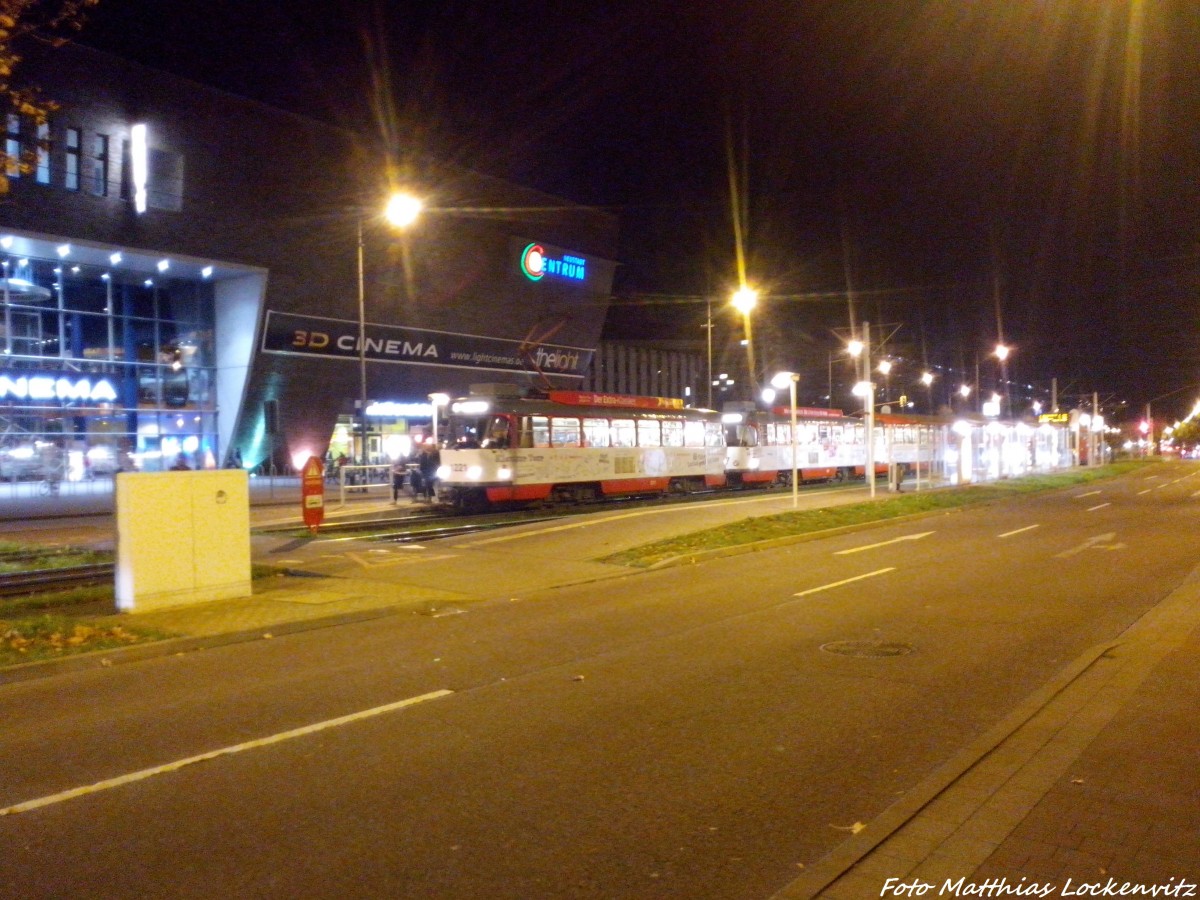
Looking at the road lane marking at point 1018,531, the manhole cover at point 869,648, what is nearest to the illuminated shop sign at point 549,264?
the road lane marking at point 1018,531

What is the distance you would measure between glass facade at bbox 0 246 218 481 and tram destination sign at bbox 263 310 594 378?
4.00 metres

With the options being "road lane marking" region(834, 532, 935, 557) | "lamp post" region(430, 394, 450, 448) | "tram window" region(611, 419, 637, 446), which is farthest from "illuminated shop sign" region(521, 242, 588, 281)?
"road lane marking" region(834, 532, 935, 557)

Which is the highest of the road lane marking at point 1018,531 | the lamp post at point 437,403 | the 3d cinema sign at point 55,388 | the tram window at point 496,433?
Answer: the 3d cinema sign at point 55,388

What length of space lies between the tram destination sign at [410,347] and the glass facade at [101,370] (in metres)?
4.00

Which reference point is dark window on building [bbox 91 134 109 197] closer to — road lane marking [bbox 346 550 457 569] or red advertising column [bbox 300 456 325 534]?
red advertising column [bbox 300 456 325 534]

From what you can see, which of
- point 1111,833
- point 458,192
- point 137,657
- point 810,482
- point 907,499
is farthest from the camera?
point 458,192

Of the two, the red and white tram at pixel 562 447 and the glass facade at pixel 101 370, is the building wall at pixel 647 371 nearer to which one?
the glass facade at pixel 101 370

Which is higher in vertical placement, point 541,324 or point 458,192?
point 458,192

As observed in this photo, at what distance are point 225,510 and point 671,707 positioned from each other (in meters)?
7.97

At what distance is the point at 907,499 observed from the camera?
31.3 metres

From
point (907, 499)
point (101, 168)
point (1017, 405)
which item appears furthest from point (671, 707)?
point (1017, 405)

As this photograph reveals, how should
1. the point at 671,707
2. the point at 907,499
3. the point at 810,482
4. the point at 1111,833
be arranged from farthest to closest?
the point at 810,482, the point at 907,499, the point at 671,707, the point at 1111,833

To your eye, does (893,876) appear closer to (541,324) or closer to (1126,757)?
(1126,757)

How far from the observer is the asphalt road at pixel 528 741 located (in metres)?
5.13
